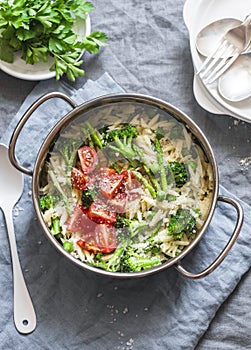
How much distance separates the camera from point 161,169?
5.63 ft

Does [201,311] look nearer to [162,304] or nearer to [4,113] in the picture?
[162,304]

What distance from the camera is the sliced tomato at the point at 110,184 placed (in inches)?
66.5

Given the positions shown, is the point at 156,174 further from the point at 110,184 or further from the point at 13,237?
the point at 13,237

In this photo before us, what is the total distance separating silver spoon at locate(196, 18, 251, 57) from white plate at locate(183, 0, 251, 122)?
2cm

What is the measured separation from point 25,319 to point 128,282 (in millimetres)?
279

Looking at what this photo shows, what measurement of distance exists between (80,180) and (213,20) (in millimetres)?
566

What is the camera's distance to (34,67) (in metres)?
1.85

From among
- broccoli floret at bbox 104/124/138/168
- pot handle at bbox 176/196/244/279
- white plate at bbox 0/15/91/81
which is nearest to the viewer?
pot handle at bbox 176/196/244/279

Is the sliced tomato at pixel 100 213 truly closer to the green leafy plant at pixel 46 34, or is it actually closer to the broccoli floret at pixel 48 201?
the broccoli floret at pixel 48 201

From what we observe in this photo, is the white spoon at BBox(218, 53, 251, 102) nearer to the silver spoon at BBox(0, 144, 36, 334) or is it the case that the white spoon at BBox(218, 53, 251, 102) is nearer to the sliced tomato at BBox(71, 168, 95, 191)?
the sliced tomato at BBox(71, 168, 95, 191)

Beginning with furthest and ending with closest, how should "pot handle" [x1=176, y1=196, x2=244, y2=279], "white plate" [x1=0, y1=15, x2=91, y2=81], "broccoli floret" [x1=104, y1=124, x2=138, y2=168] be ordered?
"white plate" [x1=0, y1=15, x2=91, y2=81]
"broccoli floret" [x1=104, y1=124, x2=138, y2=168]
"pot handle" [x1=176, y1=196, x2=244, y2=279]

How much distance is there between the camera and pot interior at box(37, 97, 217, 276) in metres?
1.69

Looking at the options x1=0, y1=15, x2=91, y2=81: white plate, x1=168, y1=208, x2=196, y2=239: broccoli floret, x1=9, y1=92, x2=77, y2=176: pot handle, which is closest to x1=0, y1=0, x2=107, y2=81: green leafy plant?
x1=0, y1=15, x2=91, y2=81: white plate

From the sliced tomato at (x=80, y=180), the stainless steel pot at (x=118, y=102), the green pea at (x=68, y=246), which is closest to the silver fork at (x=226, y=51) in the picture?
the stainless steel pot at (x=118, y=102)
